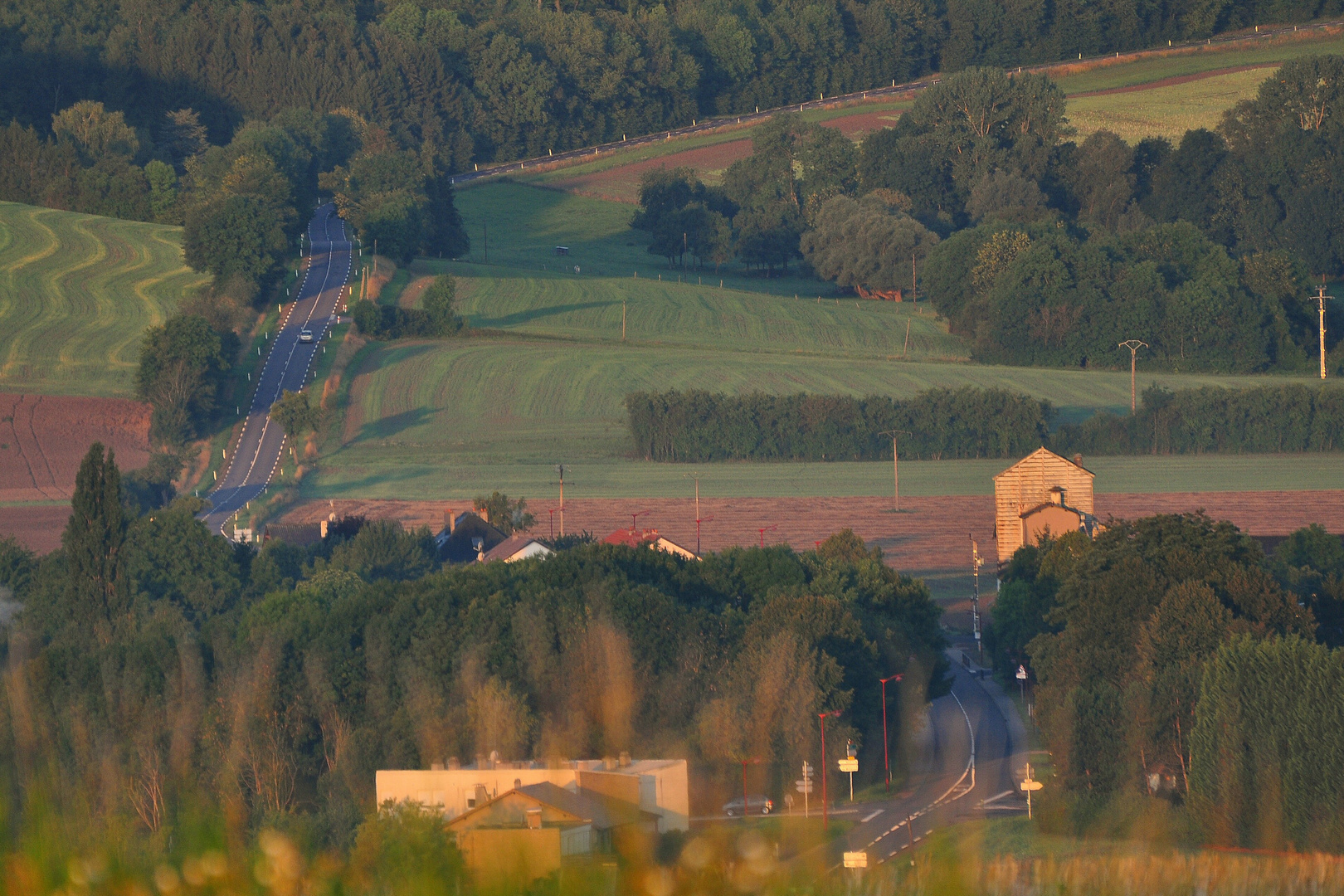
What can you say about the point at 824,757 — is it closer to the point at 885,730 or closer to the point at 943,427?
the point at 885,730

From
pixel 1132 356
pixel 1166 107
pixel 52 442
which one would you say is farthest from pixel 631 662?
pixel 1166 107

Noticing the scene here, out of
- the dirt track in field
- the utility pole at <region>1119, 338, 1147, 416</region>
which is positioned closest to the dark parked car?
the utility pole at <region>1119, 338, 1147, 416</region>

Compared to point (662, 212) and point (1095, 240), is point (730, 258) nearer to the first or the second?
point (662, 212)

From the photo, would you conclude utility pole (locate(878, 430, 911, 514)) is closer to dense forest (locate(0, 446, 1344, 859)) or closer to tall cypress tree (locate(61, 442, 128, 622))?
dense forest (locate(0, 446, 1344, 859))

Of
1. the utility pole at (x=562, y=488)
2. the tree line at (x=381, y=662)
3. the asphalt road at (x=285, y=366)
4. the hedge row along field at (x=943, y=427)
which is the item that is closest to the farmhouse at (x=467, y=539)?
the tree line at (x=381, y=662)

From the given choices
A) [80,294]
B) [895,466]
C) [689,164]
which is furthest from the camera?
[689,164]

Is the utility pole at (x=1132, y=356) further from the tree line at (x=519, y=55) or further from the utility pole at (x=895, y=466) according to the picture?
the tree line at (x=519, y=55)
